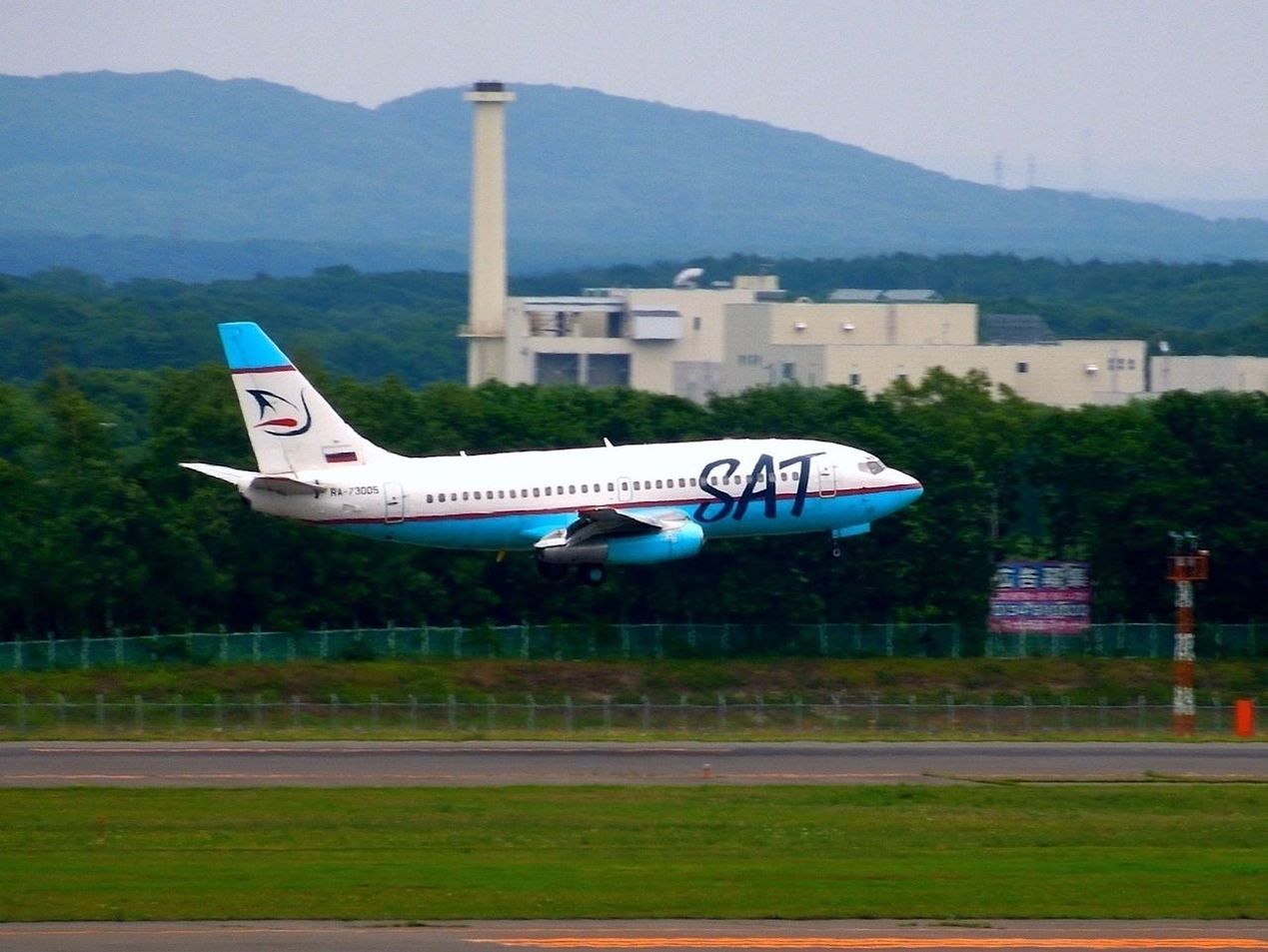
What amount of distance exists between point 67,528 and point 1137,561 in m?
42.5

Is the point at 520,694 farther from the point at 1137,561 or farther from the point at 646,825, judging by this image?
the point at 646,825

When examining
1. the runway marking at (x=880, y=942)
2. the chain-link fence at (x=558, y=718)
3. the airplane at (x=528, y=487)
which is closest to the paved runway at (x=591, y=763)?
the chain-link fence at (x=558, y=718)

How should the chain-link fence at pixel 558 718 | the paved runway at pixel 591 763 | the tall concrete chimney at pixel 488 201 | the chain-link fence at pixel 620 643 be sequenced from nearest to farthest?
the paved runway at pixel 591 763
the chain-link fence at pixel 558 718
the chain-link fence at pixel 620 643
the tall concrete chimney at pixel 488 201

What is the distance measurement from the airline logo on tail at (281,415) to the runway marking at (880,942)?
42.2 meters

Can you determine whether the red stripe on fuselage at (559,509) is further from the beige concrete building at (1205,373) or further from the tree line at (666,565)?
the beige concrete building at (1205,373)

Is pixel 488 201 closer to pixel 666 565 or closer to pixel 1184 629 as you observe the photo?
pixel 666 565

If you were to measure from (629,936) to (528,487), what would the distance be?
41416 millimetres

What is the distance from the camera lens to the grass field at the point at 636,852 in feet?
103

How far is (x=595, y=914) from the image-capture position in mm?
30688

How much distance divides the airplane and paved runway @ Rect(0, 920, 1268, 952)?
38.6 metres

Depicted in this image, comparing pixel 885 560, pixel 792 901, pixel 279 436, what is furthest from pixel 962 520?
pixel 792 901

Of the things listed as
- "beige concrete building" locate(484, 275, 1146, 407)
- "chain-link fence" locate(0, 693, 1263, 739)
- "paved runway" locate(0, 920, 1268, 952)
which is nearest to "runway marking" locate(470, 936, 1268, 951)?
"paved runway" locate(0, 920, 1268, 952)

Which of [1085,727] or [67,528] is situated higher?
[67,528]

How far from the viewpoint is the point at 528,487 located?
69625 millimetres
